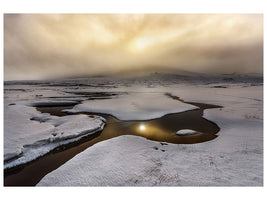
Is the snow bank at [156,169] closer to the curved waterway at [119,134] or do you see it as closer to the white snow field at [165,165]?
the white snow field at [165,165]

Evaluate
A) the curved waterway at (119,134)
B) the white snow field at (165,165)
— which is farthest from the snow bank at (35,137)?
the white snow field at (165,165)

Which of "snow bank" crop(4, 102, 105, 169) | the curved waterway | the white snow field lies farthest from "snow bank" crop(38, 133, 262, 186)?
"snow bank" crop(4, 102, 105, 169)

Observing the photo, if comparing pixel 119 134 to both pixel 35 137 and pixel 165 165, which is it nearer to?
pixel 165 165

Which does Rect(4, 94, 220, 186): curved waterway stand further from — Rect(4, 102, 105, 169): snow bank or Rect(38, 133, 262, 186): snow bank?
Rect(38, 133, 262, 186): snow bank

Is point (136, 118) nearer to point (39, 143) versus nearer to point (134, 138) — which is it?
point (134, 138)

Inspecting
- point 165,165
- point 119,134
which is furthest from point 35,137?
point 165,165

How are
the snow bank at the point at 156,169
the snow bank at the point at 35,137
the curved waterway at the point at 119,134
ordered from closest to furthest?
1. the snow bank at the point at 156,169
2. the curved waterway at the point at 119,134
3. the snow bank at the point at 35,137

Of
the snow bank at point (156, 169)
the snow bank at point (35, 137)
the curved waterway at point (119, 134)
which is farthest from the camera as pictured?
the snow bank at point (35, 137)
